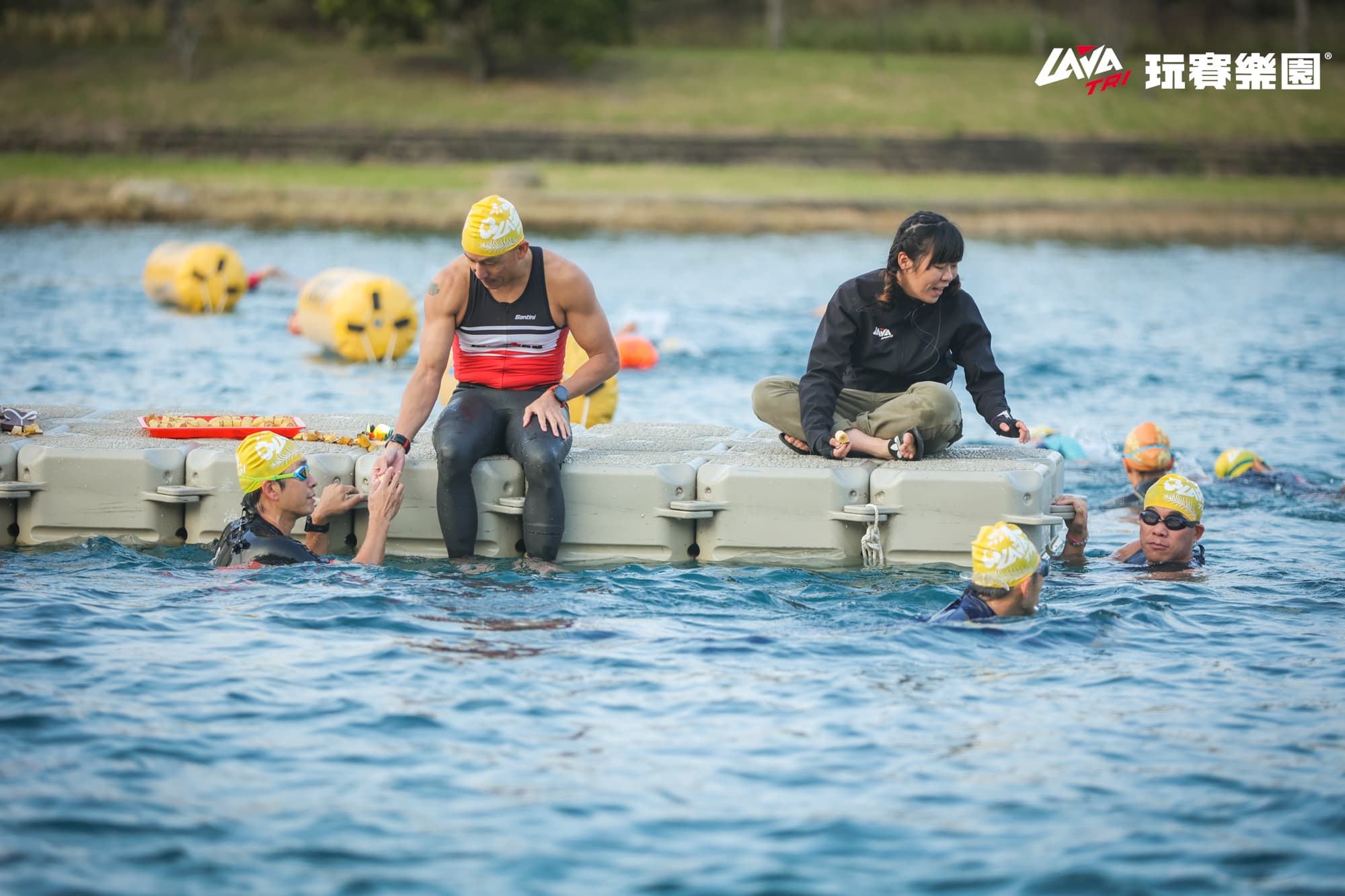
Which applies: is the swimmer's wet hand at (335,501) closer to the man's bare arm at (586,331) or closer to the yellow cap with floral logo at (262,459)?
the yellow cap with floral logo at (262,459)

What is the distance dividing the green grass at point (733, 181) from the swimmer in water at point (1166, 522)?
31.3 metres

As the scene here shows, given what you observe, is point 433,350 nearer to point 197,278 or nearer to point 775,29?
point 197,278

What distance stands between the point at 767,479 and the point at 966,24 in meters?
67.4

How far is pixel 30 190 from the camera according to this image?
37719 mm

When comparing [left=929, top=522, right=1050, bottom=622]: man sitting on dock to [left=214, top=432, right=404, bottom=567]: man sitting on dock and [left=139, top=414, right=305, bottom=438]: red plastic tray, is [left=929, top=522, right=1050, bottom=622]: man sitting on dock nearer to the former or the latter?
[left=214, top=432, right=404, bottom=567]: man sitting on dock

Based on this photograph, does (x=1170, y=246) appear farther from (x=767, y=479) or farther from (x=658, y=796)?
(x=658, y=796)

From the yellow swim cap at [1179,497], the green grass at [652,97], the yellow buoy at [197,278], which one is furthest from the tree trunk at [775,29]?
the yellow swim cap at [1179,497]

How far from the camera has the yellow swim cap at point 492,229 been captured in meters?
8.23

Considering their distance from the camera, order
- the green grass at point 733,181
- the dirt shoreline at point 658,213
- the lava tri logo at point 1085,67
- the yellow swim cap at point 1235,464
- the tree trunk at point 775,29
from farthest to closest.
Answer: the tree trunk at point 775,29 < the lava tri logo at point 1085,67 < the green grass at point 733,181 < the dirt shoreline at point 658,213 < the yellow swim cap at point 1235,464

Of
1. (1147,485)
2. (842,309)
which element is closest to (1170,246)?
(1147,485)

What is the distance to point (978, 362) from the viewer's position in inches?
350

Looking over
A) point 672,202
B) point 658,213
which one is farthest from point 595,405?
point 672,202

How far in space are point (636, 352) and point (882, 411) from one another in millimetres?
10054

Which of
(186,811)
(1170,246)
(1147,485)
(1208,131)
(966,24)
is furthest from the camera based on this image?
(966,24)
